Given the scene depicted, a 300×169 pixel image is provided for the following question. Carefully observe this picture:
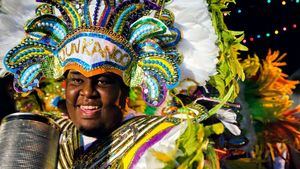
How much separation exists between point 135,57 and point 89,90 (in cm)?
36

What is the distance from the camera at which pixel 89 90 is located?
2.88m

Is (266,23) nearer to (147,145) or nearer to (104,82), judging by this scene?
(104,82)

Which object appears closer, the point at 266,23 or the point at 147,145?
the point at 147,145

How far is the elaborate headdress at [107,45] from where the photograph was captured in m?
2.96

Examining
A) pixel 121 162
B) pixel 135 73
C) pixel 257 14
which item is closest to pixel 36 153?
pixel 121 162

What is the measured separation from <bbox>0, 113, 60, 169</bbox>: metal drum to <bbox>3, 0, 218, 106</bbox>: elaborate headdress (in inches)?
19.1

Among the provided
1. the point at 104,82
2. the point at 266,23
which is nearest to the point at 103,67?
the point at 104,82

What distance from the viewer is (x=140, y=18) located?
10.2 feet

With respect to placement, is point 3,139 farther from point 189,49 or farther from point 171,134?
point 189,49

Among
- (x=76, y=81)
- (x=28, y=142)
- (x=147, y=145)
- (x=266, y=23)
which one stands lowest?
(x=147, y=145)

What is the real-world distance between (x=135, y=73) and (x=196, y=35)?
1.32ft

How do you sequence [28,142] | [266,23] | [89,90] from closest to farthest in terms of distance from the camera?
[28,142] → [89,90] → [266,23]

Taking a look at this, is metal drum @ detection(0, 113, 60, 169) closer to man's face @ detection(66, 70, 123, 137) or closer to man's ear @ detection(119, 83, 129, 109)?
man's face @ detection(66, 70, 123, 137)

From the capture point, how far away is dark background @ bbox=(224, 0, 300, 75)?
4.61 metres
